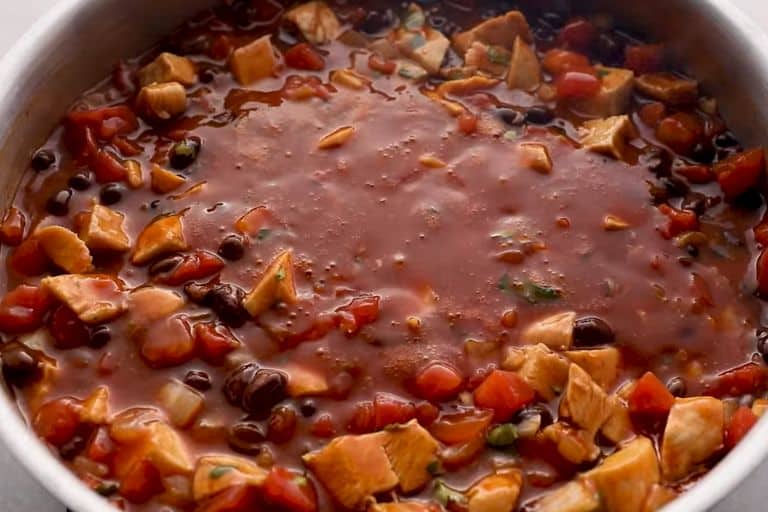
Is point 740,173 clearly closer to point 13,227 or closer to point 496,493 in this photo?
point 496,493

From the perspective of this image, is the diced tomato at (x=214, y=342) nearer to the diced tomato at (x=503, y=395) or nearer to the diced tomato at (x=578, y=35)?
the diced tomato at (x=503, y=395)

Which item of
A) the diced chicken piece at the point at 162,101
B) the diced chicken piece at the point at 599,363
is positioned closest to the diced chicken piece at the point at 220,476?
the diced chicken piece at the point at 599,363

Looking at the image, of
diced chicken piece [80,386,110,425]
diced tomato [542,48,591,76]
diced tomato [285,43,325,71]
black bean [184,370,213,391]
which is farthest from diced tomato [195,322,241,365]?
diced tomato [542,48,591,76]

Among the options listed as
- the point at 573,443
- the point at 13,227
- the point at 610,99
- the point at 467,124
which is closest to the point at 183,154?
the point at 13,227

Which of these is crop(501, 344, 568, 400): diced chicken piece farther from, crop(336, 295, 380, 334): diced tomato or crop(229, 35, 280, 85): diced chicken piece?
crop(229, 35, 280, 85): diced chicken piece

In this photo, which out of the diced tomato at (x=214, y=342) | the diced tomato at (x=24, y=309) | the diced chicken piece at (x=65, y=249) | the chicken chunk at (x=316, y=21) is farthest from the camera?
the chicken chunk at (x=316, y=21)

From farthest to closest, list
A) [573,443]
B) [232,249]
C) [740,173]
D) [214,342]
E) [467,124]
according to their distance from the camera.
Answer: [467,124], [740,173], [232,249], [214,342], [573,443]
